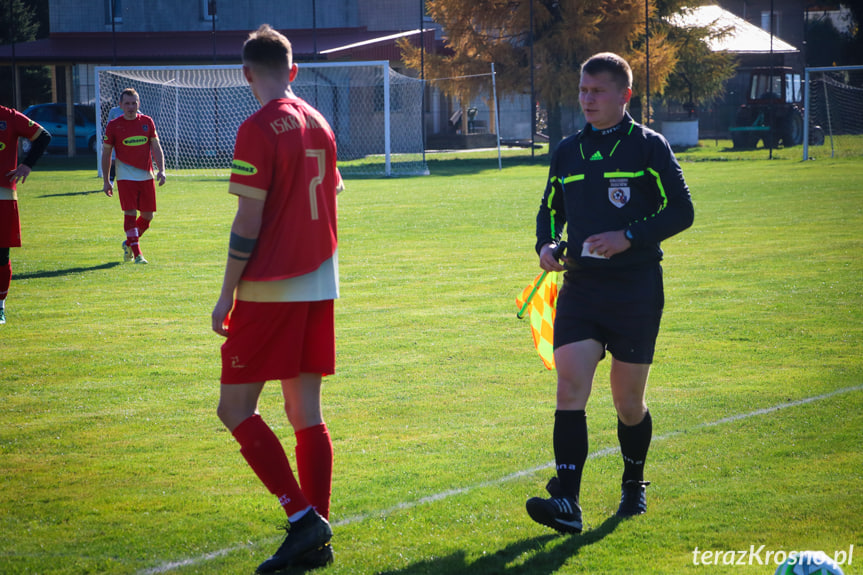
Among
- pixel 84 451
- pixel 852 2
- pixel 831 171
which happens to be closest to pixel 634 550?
pixel 84 451

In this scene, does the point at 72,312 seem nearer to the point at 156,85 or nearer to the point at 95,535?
the point at 95,535

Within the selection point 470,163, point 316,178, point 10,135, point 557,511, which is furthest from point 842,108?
point 316,178

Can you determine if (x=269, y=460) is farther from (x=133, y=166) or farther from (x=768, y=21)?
(x=768, y=21)

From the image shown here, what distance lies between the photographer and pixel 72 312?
9312 mm

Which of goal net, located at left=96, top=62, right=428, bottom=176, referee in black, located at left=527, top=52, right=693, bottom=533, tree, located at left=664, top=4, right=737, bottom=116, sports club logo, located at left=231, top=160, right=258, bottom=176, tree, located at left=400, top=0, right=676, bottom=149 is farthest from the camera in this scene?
tree, located at left=664, top=4, right=737, bottom=116

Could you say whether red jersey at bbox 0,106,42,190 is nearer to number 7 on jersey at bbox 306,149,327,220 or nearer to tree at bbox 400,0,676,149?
number 7 on jersey at bbox 306,149,327,220

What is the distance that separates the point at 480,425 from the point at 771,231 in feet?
32.0

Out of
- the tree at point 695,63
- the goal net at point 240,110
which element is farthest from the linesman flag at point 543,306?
the tree at point 695,63

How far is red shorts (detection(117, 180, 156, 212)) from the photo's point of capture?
12.5 metres

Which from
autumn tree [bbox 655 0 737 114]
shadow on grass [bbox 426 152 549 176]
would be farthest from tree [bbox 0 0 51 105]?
autumn tree [bbox 655 0 737 114]

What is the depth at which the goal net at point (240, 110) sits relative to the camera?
102 feet

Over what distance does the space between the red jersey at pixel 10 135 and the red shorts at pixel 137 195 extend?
3481mm

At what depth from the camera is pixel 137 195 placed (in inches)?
501

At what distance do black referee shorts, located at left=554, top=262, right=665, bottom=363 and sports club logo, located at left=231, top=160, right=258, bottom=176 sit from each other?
1541 millimetres
